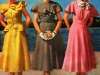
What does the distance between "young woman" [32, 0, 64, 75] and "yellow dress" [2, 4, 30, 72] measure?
12 cm

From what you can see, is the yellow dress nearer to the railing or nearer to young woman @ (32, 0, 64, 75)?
young woman @ (32, 0, 64, 75)

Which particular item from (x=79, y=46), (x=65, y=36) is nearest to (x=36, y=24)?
(x=79, y=46)

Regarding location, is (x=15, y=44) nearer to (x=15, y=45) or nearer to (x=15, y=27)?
(x=15, y=45)

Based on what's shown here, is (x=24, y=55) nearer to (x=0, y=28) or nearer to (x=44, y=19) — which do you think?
(x=44, y=19)

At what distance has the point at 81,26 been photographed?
309cm

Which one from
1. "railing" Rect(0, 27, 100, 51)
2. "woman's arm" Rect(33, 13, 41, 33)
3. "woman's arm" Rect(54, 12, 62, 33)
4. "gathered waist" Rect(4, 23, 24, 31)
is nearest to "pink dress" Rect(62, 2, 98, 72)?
"woman's arm" Rect(54, 12, 62, 33)

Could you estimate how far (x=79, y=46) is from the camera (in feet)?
10.1

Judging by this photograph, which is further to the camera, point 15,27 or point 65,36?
point 65,36

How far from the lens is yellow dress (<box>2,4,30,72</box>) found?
121 inches

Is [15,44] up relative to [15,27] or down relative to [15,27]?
down

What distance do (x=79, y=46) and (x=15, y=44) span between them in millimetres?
533

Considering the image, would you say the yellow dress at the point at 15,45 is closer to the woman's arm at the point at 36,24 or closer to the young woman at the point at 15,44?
the young woman at the point at 15,44

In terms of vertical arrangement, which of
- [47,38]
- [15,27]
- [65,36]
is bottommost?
[65,36]

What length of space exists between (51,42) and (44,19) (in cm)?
20
